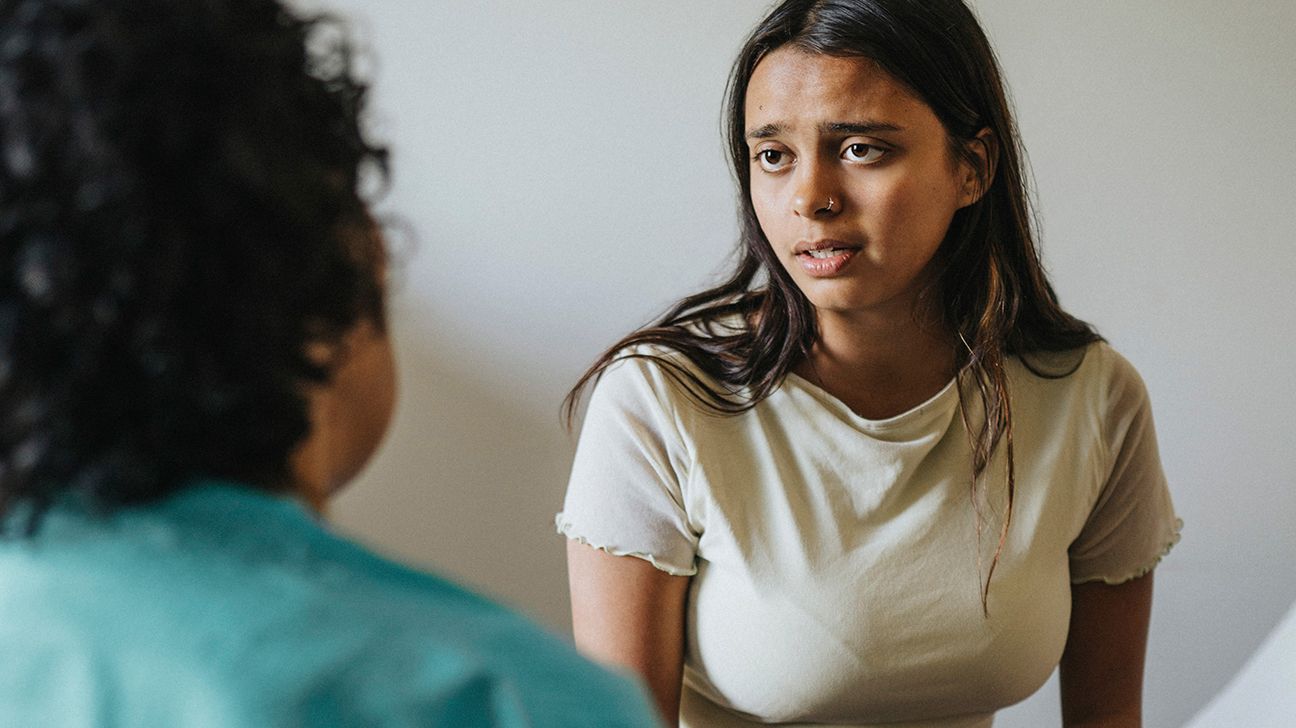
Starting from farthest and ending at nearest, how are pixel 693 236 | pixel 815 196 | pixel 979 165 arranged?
1. pixel 693 236
2. pixel 979 165
3. pixel 815 196

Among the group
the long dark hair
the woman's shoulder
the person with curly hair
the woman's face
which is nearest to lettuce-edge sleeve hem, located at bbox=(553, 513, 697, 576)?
the long dark hair

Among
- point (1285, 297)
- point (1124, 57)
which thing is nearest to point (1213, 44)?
point (1124, 57)

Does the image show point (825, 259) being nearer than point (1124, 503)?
Yes

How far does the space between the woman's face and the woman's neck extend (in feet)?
0.25

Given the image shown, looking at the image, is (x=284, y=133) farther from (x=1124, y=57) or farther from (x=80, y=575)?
(x=1124, y=57)

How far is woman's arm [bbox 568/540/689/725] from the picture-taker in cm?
116

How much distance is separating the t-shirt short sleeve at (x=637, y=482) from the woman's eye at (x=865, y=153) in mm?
261

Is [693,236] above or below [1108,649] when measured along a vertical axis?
above

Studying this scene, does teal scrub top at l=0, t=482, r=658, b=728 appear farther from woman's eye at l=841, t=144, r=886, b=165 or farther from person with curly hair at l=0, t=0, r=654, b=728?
woman's eye at l=841, t=144, r=886, b=165

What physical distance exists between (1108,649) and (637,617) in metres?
0.50

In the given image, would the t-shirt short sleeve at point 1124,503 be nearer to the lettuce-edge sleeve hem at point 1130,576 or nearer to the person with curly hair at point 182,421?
the lettuce-edge sleeve hem at point 1130,576

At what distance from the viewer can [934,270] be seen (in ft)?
4.16

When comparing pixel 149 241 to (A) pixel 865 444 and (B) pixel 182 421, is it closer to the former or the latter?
(B) pixel 182 421

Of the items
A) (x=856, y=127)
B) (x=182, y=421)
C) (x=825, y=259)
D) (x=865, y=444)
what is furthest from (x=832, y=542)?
(x=182, y=421)
